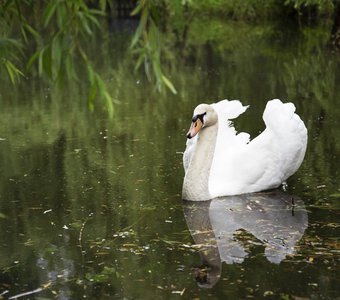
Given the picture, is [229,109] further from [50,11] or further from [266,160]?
[50,11]

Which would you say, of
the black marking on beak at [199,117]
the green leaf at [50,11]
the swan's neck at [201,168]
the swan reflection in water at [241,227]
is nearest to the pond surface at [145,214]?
the swan reflection in water at [241,227]

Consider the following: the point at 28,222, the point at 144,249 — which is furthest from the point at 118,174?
the point at 144,249

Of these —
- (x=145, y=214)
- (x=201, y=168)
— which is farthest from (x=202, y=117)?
(x=145, y=214)

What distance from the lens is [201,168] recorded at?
9.25 m

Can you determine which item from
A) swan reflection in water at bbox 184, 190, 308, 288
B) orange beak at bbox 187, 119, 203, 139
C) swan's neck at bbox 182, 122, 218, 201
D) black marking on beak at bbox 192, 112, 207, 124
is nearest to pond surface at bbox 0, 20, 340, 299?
swan reflection in water at bbox 184, 190, 308, 288

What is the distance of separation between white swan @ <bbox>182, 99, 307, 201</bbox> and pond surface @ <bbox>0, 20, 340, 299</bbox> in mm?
167

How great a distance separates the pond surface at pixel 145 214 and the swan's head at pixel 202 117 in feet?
2.63

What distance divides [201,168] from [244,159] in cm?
53

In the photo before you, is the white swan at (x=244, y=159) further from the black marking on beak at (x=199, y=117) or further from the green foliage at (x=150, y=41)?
the green foliage at (x=150, y=41)

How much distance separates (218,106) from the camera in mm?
10188

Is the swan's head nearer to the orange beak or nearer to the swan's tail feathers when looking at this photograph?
the orange beak

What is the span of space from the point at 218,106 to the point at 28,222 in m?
2.88

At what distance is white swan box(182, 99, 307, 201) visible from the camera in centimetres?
923

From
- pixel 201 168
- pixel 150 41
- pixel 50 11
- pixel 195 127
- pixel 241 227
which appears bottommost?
pixel 241 227
